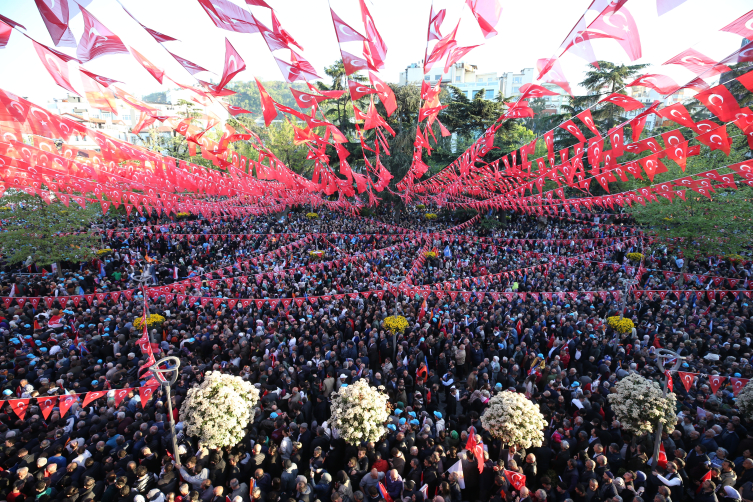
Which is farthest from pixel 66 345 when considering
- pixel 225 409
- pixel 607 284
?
pixel 607 284

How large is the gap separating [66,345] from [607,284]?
20.5 meters

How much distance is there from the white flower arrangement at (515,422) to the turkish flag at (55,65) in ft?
26.4

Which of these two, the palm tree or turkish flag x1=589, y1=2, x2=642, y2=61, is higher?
the palm tree

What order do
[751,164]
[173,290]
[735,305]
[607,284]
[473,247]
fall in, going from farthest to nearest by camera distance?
[473,247] < [607,284] < [173,290] < [735,305] < [751,164]

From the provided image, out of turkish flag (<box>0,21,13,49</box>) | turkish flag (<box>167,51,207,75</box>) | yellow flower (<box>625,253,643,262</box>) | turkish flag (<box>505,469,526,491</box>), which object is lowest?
turkish flag (<box>505,469,526,491</box>)

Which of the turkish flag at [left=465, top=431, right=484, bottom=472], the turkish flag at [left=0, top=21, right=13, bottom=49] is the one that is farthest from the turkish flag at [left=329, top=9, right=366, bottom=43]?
the turkish flag at [left=465, top=431, right=484, bottom=472]

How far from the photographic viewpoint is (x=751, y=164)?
7793mm

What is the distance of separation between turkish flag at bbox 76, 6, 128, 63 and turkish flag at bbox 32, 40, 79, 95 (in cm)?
89

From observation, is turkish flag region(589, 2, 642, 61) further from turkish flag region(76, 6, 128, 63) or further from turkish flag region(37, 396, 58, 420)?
turkish flag region(37, 396, 58, 420)

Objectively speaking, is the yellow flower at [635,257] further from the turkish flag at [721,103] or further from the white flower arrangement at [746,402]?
the turkish flag at [721,103]

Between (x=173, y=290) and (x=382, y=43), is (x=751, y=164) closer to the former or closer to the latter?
(x=382, y=43)

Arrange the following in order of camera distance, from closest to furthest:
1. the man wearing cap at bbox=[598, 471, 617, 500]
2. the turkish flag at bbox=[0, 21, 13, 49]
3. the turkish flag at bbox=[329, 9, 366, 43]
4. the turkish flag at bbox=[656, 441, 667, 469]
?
the turkish flag at bbox=[0, 21, 13, 49] → the turkish flag at bbox=[329, 9, 366, 43] → the man wearing cap at bbox=[598, 471, 617, 500] → the turkish flag at bbox=[656, 441, 667, 469]

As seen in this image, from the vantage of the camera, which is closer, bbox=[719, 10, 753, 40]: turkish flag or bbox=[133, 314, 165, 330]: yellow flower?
bbox=[719, 10, 753, 40]: turkish flag

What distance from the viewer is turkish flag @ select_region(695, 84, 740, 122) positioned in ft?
15.9
